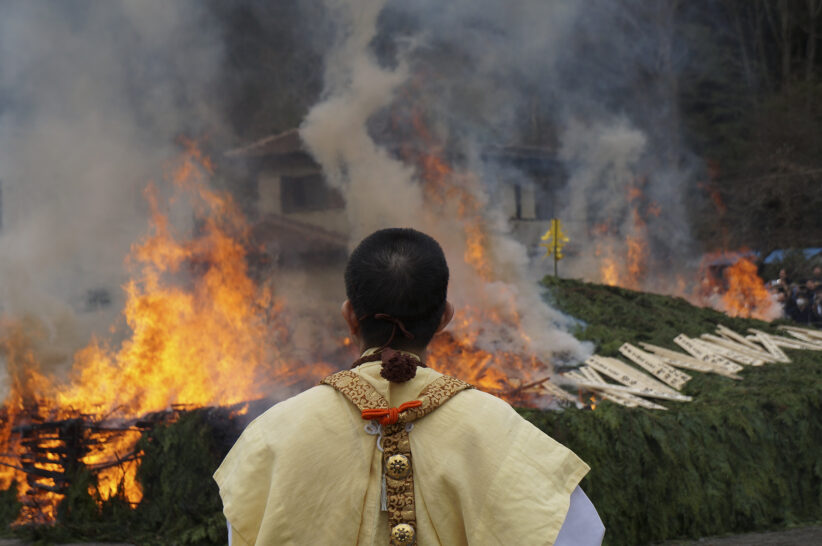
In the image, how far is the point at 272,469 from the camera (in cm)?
183

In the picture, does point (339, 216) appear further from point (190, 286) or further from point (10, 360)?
point (10, 360)

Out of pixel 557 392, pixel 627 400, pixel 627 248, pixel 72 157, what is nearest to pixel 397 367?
pixel 627 400

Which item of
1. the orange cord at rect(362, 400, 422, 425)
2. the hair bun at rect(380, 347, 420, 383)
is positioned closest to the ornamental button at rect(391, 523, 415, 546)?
the orange cord at rect(362, 400, 422, 425)

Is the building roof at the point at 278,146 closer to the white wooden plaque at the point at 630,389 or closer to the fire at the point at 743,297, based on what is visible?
the fire at the point at 743,297

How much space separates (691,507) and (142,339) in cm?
752

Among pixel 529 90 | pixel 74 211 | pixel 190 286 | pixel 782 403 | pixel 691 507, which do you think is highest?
pixel 529 90

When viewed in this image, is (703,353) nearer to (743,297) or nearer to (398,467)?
(398,467)

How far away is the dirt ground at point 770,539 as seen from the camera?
6.52 m

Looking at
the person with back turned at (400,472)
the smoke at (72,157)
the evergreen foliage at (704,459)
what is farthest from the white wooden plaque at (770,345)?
the smoke at (72,157)

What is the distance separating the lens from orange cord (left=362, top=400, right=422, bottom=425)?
1.83 meters

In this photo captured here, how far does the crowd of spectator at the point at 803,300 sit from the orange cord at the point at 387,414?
54.5 feet

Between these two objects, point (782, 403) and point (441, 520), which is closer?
point (441, 520)

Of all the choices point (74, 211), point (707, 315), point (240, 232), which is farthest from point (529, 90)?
point (74, 211)

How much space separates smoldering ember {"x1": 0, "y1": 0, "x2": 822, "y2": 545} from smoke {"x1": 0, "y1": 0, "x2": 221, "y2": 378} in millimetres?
56
